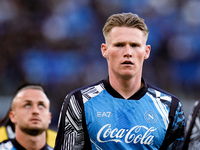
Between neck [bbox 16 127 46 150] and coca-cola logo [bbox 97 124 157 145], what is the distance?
1693 millimetres

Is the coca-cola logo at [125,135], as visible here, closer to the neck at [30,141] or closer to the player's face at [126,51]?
the player's face at [126,51]

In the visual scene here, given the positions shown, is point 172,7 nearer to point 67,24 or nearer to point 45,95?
point 67,24

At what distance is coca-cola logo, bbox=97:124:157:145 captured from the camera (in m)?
3.85

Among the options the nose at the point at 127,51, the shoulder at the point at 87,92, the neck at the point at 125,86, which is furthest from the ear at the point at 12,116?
the nose at the point at 127,51

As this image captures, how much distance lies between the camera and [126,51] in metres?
3.87

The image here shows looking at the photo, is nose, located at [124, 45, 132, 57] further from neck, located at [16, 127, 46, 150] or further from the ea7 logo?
neck, located at [16, 127, 46, 150]

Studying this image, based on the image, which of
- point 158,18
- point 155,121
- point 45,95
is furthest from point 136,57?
point 158,18

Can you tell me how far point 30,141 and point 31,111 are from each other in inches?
16.6

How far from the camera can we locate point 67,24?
35.8 ft

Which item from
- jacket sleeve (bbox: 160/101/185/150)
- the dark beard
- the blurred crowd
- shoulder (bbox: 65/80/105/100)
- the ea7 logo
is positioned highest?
the blurred crowd

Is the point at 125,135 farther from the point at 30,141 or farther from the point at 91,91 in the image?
the point at 30,141

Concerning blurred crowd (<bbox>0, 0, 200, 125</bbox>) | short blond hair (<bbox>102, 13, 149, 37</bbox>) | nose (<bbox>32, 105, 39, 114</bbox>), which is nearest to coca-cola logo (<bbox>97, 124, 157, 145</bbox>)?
short blond hair (<bbox>102, 13, 149, 37</bbox>)

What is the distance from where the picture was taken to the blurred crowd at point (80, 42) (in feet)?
32.7

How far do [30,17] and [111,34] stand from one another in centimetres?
734
